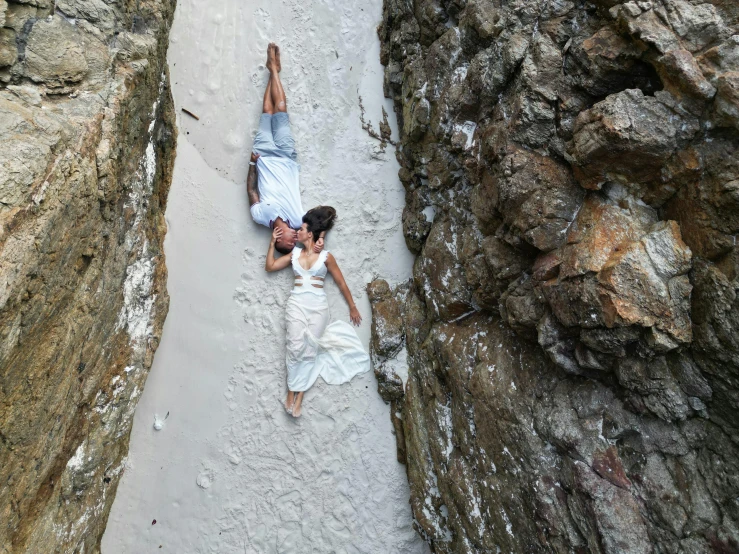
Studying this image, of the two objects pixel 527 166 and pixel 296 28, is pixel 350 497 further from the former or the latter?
pixel 296 28

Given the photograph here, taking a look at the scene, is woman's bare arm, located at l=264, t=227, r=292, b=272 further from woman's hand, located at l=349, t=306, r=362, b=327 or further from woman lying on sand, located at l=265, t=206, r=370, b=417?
woman's hand, located at l=349, t=306, r=362, b=327

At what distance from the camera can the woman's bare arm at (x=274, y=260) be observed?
418 centimetres

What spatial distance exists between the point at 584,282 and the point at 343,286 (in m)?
2.11

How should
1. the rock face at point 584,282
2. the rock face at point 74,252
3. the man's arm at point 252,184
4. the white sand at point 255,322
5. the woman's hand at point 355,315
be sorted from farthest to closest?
the man's arm at point 252,184
the woman's hand at point 355,315
the white sand at point 255,322
the rock face at point 74,252
the rock face at point 584,282

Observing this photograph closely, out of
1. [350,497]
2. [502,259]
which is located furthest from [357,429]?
[502,259]

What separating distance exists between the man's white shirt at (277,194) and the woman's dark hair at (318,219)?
11cm

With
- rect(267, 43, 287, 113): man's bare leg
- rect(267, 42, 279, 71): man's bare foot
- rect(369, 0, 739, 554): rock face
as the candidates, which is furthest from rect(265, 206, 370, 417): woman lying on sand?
rect(267, 42, 279, 71): man's bare foot

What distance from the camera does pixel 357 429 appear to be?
13.1ft

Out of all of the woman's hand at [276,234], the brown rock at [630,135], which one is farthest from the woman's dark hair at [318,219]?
the brown rock at [630,135]

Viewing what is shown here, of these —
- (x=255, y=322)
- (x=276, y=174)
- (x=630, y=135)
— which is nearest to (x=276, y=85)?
(x=276, y=174)

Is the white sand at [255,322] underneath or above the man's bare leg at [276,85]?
underneath

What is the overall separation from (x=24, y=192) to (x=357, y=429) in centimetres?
272

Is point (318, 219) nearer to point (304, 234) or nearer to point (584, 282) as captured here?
point (304, 234)

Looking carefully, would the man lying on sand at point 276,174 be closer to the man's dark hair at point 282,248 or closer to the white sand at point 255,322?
the man's dark hair at point 282,248
